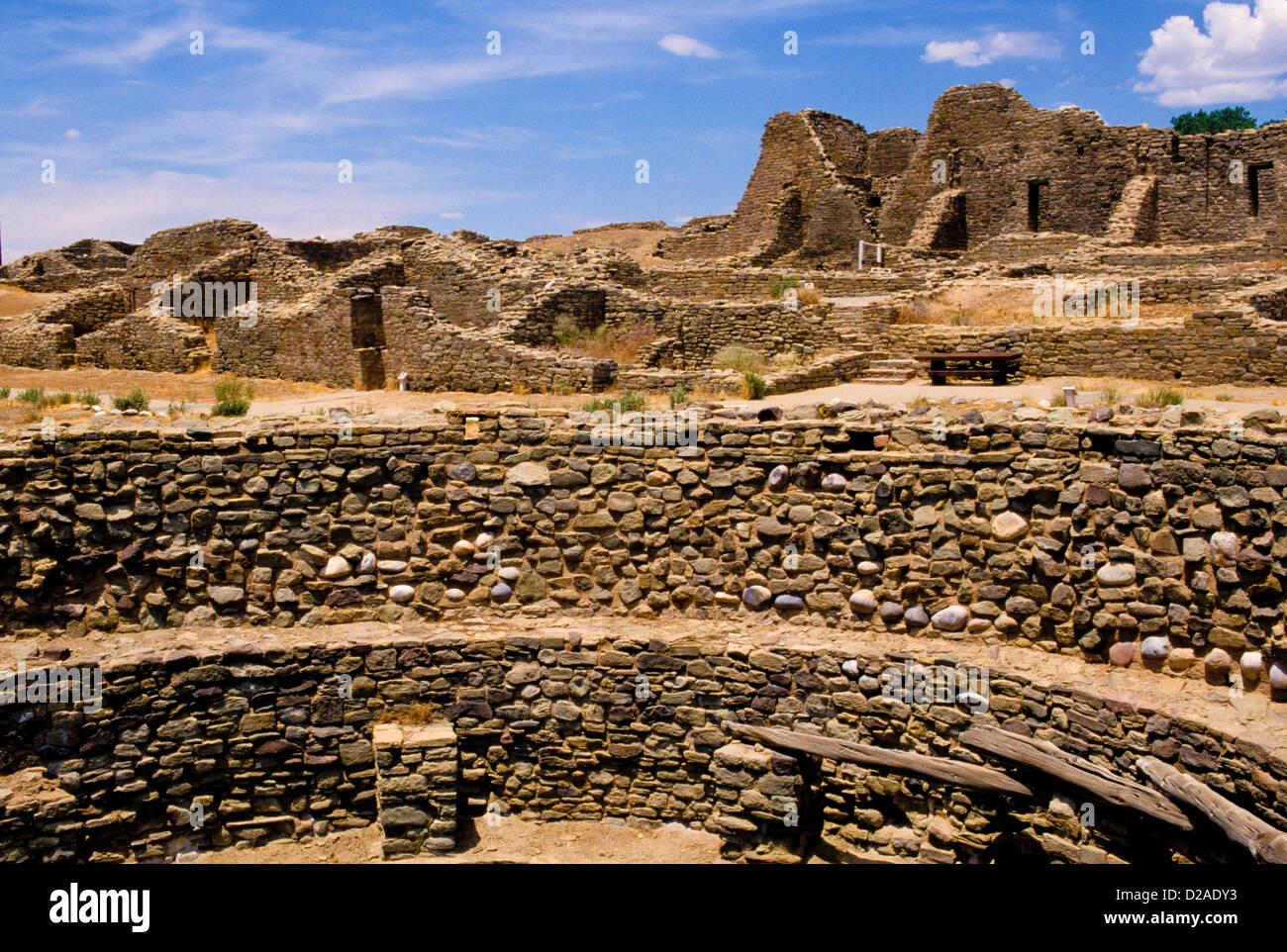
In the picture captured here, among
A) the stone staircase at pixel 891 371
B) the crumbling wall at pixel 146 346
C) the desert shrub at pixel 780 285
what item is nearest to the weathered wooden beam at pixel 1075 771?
the stone staircase at pixel 891 371

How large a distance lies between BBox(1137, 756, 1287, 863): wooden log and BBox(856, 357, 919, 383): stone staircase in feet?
28.2

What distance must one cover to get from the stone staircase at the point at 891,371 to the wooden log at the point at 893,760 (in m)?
7.88

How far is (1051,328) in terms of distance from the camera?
15.2 m

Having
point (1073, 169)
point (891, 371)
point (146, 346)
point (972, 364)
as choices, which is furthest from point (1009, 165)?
point (146, 346)

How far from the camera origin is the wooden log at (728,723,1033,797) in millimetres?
7039

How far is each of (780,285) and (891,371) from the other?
5.90 m

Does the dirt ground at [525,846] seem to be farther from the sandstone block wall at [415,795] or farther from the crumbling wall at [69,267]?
the crumbling wall at [69,267]

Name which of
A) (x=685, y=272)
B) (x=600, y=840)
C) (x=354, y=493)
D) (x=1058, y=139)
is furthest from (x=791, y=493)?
(x=1058, y=139)

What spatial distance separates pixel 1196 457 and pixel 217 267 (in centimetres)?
2159

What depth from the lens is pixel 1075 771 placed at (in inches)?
261

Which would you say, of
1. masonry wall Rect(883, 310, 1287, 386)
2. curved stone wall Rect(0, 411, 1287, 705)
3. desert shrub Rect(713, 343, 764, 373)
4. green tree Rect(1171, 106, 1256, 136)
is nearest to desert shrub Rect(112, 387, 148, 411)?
curved stone wall Rect(0, 411, 1287, 705)

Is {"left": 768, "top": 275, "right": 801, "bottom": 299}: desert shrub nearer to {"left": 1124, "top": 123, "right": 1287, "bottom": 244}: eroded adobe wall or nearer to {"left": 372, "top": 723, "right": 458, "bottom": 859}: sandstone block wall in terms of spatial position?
{"left": 1124, "top": 123, "right": 1287, "bottom": 244}: eroded adobe wall

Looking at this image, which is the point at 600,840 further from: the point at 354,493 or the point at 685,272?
the point at 685,272

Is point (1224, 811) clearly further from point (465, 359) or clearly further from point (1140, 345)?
point (465, 359)
